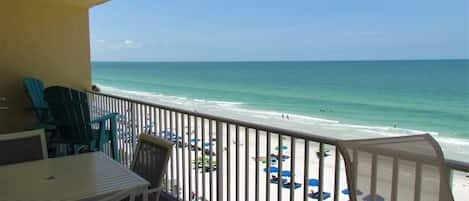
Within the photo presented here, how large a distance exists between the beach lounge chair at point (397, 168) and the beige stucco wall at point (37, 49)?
480 centimetres

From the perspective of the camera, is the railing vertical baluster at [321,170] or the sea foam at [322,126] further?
the sea foam at [322,126]

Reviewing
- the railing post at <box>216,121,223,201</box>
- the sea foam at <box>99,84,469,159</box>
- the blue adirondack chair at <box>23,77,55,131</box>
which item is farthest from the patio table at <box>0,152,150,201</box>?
the sea foam at <box>99,84,469,159</box>

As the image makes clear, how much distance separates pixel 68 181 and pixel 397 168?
1455mm

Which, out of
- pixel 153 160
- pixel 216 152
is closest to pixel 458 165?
pixel 153 160

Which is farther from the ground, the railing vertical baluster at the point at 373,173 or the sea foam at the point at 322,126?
the railing vertical baluster at the point at 373,173

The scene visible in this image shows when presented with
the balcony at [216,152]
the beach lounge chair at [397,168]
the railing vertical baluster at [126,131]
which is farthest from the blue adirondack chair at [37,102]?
the beach lounge chair at [397,168]

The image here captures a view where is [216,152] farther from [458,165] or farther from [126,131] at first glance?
[126,131]

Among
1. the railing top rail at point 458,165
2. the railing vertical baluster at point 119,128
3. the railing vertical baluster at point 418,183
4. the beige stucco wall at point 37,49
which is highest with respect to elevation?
the beige stucco wall at point 37,49

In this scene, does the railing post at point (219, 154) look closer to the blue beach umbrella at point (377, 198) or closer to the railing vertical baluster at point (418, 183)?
the blue beach umbrella at point (377, 198)

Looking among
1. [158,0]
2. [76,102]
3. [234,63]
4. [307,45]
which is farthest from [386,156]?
[234,63]

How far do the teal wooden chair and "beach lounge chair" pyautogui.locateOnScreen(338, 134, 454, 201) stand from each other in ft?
9.77

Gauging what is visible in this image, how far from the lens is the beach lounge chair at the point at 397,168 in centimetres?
128

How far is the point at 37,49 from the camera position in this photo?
4.86m

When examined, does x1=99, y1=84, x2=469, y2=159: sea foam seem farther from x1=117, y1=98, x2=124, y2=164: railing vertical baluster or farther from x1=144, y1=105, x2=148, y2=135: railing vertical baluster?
x1=144, y1=105, x2=148, y2=135: railing vertical baluster
